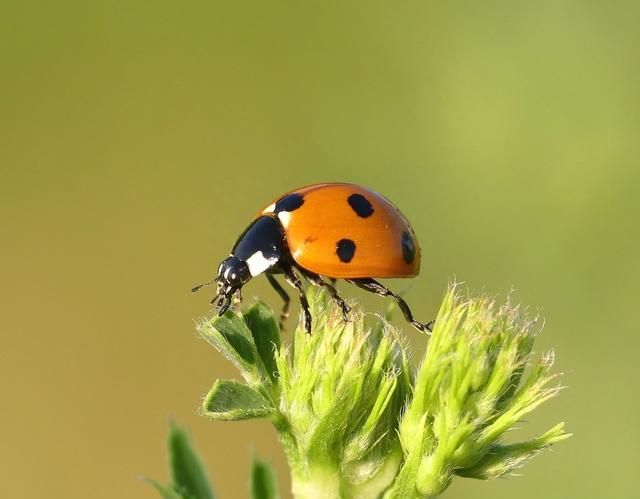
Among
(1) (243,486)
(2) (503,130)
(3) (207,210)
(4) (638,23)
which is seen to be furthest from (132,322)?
(4) (638,23)

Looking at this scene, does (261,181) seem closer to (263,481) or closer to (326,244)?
(326,244)

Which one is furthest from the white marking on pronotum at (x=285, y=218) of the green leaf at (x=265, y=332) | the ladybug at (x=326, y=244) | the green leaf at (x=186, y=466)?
the green leaf at (x=186, y=466)

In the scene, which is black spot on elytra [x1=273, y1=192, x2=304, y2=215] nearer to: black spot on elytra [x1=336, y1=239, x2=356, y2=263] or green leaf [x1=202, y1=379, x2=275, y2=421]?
black spot on elytra [x1=336, y1=239, x2=356, y2=263]

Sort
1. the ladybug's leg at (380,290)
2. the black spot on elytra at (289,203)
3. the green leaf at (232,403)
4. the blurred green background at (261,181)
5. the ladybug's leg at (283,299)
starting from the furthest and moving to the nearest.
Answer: the blurred green background at (261,181), the black spot on elytra at (289,203), the ladybug's leg at (283,299), the ladybug's leg at (380,290), the green leaf at (232,403)

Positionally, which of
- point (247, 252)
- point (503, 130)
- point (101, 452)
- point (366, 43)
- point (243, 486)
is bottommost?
point (243, 486)

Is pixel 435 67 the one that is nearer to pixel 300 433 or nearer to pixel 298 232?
pixel 298 232

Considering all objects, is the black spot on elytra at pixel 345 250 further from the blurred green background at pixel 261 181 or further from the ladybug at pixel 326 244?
the blurred green background at pixel 261 181

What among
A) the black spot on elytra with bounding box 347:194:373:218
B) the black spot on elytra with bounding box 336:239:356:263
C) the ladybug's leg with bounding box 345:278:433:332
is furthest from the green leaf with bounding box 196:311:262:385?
the black spot on elytra with bounding box 347:194:373:218
